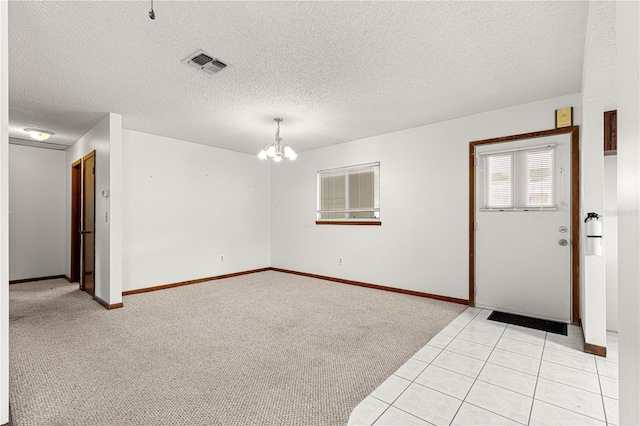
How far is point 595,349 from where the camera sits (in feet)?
8.58

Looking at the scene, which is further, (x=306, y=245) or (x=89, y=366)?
(x=306, y=245)

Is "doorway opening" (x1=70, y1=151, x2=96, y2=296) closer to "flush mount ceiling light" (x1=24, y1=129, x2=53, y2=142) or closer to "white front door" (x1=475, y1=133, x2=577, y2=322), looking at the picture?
"flush mount ceiling light" (x1=24, y1=129, x2=53, y2=142)

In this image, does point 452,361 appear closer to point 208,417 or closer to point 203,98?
point 208,417

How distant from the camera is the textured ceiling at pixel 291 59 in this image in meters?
2.05

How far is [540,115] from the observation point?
3.56 metres

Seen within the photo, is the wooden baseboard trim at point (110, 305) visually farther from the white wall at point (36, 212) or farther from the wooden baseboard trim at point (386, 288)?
the wooden baseboard trim at point (386, 288)

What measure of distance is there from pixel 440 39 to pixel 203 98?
2.56m

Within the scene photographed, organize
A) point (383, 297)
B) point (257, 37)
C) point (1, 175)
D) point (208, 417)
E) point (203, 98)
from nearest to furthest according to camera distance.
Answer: point (1, 175) < point (208, 417) < point (257, 37) < point (203, 98) < point (383, 297)

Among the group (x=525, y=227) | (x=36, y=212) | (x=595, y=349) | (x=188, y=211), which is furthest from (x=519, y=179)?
(x=36, y=212)

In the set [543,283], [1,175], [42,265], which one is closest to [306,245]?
[543,283]

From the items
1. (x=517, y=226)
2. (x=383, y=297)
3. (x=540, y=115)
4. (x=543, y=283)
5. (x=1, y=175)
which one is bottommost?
(x=383, y=297)

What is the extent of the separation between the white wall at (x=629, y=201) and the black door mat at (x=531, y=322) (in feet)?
9.79

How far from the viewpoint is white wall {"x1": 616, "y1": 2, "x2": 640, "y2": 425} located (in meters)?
0.61

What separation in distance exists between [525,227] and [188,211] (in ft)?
17.1
